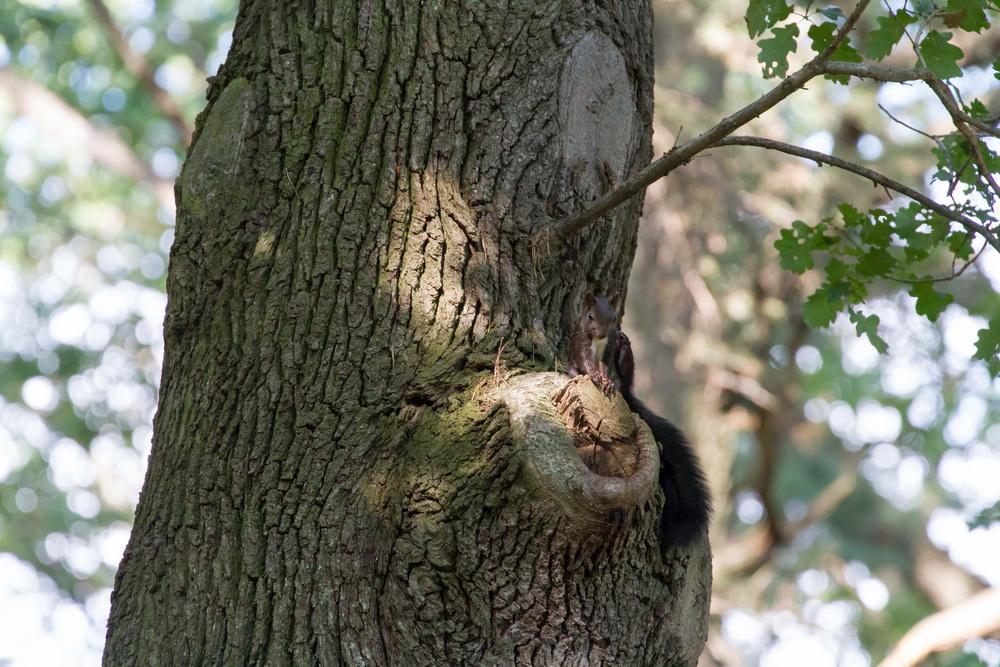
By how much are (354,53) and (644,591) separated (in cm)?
129

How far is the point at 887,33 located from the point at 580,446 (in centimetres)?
126

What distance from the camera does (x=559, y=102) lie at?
2273 mm

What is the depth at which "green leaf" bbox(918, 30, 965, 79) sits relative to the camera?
2.22 meters

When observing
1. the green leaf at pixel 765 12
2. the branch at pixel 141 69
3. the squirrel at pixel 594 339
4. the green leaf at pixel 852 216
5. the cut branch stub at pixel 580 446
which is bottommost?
the cut branch stub at pixel 580 446

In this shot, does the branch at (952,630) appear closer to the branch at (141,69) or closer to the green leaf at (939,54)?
the green leaf at (939,54)

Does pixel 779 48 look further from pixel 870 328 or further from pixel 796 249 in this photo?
pixel 870 328

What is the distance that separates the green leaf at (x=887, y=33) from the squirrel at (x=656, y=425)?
0.87m

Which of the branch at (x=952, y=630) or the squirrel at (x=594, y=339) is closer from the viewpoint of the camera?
the squirrel at (x=594, y=339)

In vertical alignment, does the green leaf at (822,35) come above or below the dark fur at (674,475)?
above

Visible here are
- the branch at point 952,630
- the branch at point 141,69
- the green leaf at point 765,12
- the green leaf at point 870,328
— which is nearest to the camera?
the green leaf at point 765,12

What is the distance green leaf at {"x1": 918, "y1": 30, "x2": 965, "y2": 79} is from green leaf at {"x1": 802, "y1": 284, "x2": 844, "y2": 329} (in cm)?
58

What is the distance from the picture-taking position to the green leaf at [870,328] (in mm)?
2486

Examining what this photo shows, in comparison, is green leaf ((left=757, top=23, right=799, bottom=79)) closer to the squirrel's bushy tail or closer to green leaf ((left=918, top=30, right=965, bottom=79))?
green leaf ((left=918, top=30, right=965, bottom=79))

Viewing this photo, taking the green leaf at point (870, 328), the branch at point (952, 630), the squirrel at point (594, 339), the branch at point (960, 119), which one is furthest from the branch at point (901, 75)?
the branch at point (952, 630)
